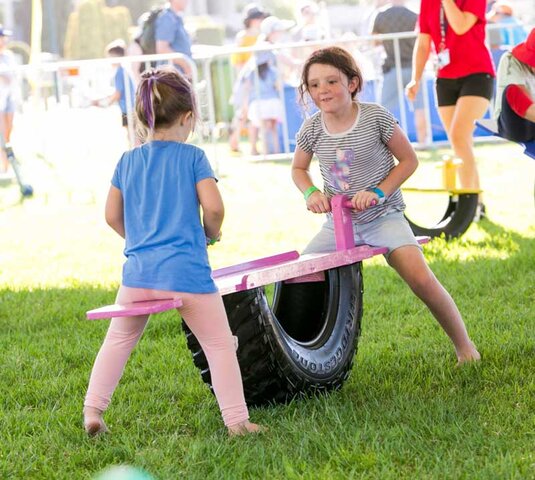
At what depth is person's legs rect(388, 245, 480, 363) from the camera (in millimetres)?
4484

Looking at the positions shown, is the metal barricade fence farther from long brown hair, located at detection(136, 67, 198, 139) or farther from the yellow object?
long brown hair, located at detection(136, 67, 198, 139)

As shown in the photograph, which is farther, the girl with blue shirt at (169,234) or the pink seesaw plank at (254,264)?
the pink seesaw plank at (254,264)

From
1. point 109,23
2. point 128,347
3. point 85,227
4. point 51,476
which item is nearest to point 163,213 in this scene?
point 128,347

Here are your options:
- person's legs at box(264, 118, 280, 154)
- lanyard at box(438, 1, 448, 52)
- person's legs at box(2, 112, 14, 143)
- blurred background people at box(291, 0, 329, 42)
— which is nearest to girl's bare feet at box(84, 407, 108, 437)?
lanyard at box(438, 1, 448, 52)

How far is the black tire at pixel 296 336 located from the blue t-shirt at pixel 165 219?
355 mm

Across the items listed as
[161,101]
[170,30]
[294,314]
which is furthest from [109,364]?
[170,30]

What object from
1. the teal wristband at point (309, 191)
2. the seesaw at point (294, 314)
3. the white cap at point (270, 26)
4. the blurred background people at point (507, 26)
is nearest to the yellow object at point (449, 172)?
the seesaw at point (294, 314)

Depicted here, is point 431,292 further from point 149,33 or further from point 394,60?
point 394,60

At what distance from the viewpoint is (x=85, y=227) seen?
9.59 meters

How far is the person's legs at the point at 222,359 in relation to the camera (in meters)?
3.79

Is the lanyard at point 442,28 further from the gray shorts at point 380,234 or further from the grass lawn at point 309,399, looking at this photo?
the gray shorts at point 380,234

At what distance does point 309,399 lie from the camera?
13.9 ft

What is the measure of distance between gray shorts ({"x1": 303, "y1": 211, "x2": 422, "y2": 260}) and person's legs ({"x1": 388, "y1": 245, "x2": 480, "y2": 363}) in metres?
0.04

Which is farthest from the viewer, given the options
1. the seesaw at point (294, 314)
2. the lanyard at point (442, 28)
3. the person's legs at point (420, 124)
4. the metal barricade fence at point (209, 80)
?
the person's legs at point (420, 124)
